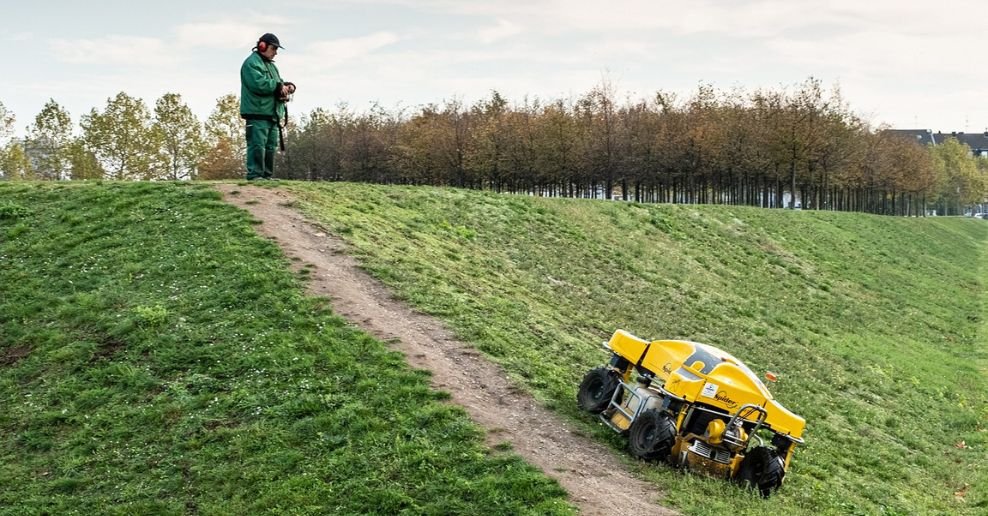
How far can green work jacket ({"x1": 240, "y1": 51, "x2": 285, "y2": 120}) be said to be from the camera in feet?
59.8

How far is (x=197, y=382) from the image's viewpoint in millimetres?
11617

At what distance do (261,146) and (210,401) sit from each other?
385 inches

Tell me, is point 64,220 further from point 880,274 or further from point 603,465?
point 880,274

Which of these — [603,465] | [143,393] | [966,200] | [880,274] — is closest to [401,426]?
[603,465]

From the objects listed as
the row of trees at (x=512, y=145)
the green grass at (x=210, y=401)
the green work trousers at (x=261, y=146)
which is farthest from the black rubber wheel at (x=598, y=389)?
the row of trees at (x=512, y=145)

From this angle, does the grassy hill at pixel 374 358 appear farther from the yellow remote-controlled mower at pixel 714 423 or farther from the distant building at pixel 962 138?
the distant building at pixel 962 138

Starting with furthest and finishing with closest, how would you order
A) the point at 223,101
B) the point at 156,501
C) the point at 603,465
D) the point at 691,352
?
the point at 223,101, the point at 691,352, the point at 603,465, the point at 156,501

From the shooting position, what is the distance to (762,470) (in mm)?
10555

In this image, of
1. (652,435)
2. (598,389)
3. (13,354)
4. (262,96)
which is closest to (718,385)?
(652,435)

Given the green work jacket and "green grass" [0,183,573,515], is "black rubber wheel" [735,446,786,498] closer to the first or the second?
"green grass" [0,183,573,515]

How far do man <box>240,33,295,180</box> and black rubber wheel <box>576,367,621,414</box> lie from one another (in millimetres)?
10426

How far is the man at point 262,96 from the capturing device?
18.3 m

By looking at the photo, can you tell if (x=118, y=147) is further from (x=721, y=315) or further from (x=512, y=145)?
(x=721, y=315)

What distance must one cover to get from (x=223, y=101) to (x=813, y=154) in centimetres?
4401
